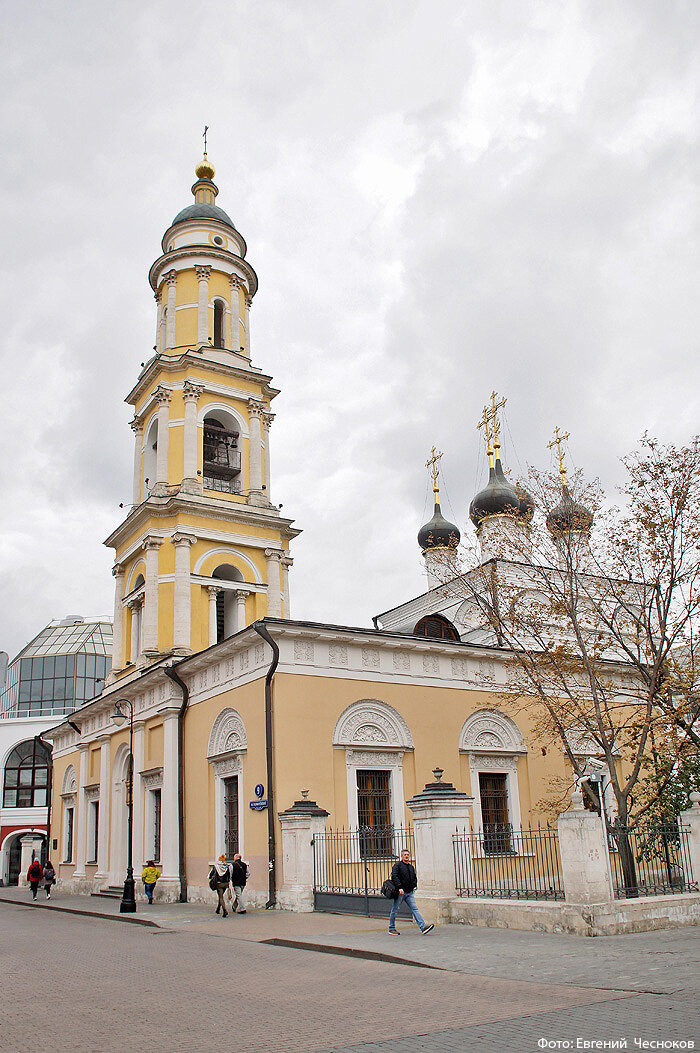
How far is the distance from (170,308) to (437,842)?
77.4 ft

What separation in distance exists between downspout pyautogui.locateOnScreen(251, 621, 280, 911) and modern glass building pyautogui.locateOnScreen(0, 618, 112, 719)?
142ft

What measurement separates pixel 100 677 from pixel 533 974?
182 ft

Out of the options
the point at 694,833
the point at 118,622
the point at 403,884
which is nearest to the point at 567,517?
the point at 694,833

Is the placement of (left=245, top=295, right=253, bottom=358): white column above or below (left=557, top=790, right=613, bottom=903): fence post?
above

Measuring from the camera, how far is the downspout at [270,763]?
1873 cm

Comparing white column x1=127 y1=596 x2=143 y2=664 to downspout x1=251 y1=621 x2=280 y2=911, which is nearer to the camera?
downspout x1=251 y1=621 x2=280 y2=911

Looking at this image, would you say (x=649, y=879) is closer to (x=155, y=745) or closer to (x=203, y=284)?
(x=155, y=745)

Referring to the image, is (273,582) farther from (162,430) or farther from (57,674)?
(57,674)

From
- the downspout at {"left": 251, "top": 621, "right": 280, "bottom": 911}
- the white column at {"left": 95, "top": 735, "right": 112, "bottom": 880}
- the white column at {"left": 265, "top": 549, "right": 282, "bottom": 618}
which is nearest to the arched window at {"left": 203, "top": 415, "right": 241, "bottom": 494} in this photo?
the white column at {"left": 265, "top": 549, "right": 282, "bottom": 618}

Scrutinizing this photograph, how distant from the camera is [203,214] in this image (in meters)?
34.2

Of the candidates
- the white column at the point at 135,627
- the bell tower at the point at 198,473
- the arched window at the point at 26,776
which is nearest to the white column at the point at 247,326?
the bell tower at the point at 198,473

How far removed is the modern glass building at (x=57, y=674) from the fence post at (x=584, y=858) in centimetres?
5165

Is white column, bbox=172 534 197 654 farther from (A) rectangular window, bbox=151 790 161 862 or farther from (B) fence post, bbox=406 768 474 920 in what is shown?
(B) fence post, bbox=406 768 474 920

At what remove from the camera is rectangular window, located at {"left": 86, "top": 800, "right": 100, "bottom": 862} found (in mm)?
30938
